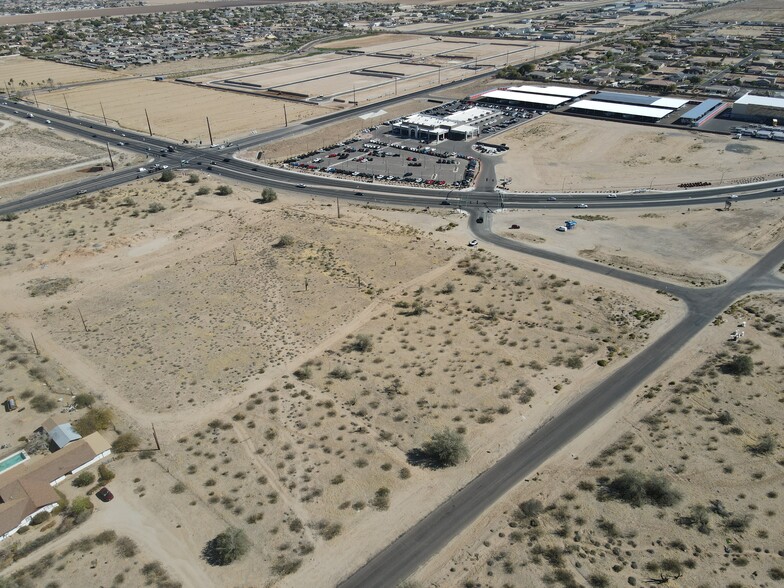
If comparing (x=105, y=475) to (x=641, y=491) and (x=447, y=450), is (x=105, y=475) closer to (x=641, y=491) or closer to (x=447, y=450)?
(x=447, y=450)

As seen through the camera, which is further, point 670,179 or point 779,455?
point 670,179

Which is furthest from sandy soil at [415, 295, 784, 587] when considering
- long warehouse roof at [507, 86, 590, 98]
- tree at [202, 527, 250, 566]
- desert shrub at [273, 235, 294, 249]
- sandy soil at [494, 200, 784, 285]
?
long warehouse roof at [507, 86, 590, 98]

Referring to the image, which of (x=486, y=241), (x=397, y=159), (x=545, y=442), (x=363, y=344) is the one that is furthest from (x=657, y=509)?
(x=397, y=159)

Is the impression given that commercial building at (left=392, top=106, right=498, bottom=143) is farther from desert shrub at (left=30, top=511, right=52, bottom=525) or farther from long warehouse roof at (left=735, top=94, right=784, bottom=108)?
desert shrub at (left=30, top=511, right=52, bottom=525)

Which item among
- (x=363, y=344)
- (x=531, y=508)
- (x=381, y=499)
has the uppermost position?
(x=363, y=344)

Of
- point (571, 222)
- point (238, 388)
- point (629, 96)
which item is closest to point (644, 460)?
point (238, 388)

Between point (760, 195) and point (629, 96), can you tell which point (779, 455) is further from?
point (629, 96)

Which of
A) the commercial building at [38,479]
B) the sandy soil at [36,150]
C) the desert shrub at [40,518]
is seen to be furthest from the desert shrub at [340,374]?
the sandy soil at [36,150]
